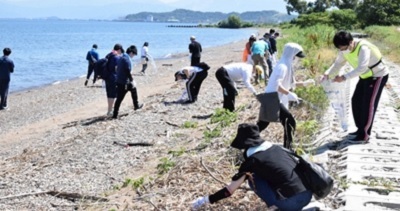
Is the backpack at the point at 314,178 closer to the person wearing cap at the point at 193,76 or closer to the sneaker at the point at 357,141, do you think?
the sneaker at the point at 357,141

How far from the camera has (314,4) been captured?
88.2 m

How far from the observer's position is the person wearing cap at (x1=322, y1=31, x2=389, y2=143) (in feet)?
22.8

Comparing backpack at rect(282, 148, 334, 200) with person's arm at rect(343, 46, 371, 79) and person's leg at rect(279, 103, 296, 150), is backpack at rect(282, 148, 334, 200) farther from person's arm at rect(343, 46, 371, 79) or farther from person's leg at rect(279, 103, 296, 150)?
person's arm at rect(343, 46, 371, 79)

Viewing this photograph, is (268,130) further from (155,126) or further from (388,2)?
(388,2)

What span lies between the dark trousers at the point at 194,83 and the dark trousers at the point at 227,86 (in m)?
2.11

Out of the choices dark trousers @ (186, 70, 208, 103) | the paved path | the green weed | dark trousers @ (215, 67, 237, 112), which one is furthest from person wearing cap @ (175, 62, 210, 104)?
the green weed

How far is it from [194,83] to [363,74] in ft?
24.6

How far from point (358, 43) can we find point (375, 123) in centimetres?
225

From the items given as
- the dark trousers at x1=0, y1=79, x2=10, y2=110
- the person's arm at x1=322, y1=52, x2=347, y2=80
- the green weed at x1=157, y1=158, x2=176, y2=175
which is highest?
the person's arm at x1=322, y1=52, x2=347, y2=80

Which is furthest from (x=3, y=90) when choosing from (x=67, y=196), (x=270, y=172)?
(x=270, y=172)

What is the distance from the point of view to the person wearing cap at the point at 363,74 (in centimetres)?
694

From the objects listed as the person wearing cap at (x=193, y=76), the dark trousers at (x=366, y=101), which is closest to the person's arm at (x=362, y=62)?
the dark trousers at (x=366, y=101)

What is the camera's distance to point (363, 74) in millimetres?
7219

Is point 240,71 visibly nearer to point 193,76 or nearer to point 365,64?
point 193,76
